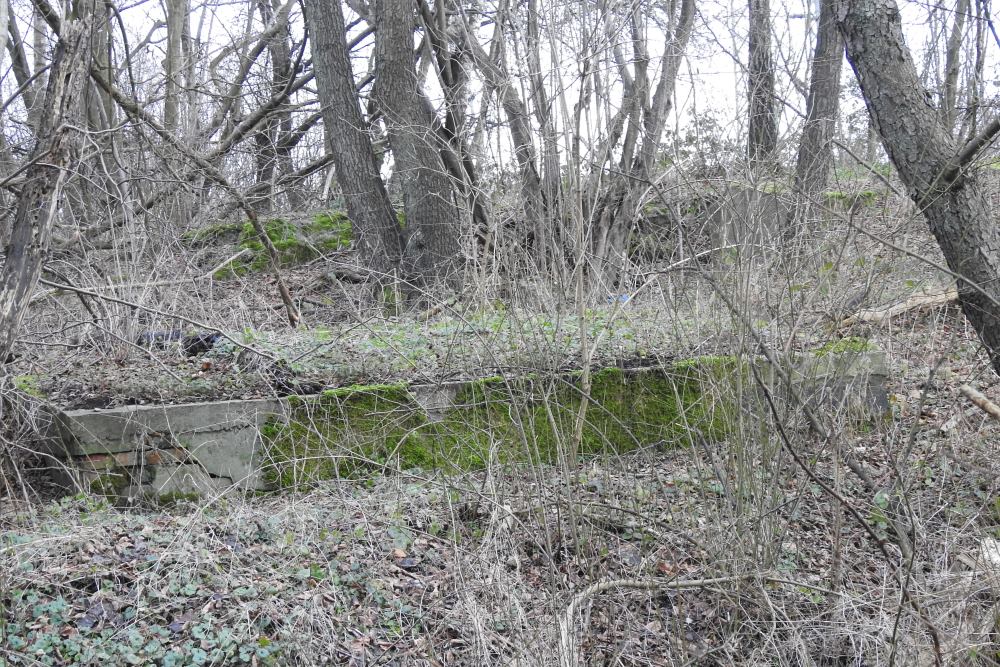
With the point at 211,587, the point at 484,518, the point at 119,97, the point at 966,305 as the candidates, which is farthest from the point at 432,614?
the point at 119,97

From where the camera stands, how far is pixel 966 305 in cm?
444

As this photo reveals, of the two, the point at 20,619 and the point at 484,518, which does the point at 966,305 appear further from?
the point at 20,619

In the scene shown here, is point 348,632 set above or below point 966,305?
below

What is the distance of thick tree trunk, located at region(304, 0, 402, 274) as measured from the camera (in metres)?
8.98

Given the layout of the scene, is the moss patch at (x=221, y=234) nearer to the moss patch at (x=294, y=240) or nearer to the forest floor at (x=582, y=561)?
the moss patch at (x=294, y=240)

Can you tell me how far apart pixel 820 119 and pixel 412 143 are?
5.22 metres

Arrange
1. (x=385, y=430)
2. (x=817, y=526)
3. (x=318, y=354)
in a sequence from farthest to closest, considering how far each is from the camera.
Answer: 1. (x=318, y=354)
2. (x=385, y=430)
3. (x=817, y=526)

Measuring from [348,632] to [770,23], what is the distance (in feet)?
13.3

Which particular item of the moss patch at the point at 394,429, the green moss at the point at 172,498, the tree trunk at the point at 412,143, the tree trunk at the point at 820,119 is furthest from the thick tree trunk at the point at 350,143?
the tree trunk at the point at 820,119

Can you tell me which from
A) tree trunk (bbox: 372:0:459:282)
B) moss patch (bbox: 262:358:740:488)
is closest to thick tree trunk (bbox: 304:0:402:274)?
tree trunk (bbox: 372:0:459:282)

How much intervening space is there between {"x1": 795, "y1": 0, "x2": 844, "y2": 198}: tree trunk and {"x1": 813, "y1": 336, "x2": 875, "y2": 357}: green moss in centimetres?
75

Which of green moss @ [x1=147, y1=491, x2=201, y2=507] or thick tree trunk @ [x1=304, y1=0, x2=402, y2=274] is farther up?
thick tree trunk @ [x1=304, y1=0, x2=402, y2=274]

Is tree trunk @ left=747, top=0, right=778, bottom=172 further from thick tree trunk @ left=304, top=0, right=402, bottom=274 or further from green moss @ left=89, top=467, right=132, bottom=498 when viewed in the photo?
thick tree trunk @ left=304, top=0, right=402, bottom=274

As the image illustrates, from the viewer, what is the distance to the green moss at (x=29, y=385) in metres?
4.88
